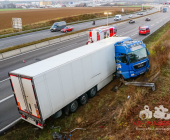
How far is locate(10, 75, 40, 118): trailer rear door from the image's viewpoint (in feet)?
23.0

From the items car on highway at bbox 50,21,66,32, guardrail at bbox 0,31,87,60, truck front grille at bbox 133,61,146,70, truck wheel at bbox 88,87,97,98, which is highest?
car on highway at bbox 50,21,66,32

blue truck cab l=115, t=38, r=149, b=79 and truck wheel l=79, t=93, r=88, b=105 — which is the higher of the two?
blue truck cab l=115, t=38, r=149, b=79

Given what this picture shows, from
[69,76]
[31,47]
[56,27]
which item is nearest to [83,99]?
[69,76]

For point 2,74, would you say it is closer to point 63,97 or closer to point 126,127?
point 63,97

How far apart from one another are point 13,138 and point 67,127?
8.26 ft

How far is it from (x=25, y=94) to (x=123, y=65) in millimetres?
7160

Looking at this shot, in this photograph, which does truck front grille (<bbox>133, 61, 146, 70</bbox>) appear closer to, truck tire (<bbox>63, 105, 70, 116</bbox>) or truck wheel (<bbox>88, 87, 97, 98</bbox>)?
truck wheel (<bbox>88, 87, 97, 98</bbox>)

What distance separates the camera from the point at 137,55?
1169 centimetres

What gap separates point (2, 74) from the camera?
15266mm

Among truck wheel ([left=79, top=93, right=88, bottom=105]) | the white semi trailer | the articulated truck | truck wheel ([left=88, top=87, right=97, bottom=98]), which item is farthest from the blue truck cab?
truck wheel ([left=79, top=93, right=88, bottom=105])

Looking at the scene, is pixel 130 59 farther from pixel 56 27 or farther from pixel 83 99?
pixel 56 27

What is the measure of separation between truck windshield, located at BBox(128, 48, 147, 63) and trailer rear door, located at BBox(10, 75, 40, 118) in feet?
23.7

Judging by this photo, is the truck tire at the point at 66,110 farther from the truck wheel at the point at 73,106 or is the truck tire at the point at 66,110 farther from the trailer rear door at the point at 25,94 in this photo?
the trailer rear door at the point at 25,94

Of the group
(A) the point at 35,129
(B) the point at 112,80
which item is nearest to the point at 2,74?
(A) the point at 35,129
